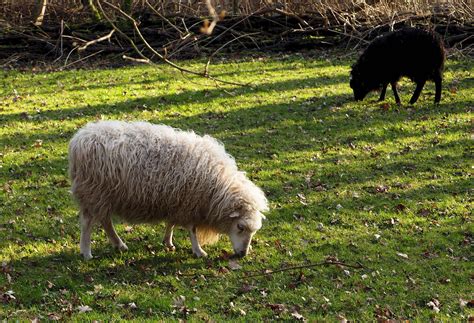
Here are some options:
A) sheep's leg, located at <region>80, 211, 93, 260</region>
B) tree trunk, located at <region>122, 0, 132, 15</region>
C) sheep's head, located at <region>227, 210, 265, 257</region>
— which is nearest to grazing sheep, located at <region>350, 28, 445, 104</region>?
sheep's head, located at <region>227, 210, 265, 257</region>

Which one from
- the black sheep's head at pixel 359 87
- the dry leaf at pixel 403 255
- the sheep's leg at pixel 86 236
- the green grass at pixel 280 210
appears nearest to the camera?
the green grass at pixel 280 210

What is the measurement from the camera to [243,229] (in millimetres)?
8406

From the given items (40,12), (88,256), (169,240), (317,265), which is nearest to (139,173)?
(169,240)

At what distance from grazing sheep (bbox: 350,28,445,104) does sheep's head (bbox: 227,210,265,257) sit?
325 inches

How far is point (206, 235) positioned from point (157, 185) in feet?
3.55

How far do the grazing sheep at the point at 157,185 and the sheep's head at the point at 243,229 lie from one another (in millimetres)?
13

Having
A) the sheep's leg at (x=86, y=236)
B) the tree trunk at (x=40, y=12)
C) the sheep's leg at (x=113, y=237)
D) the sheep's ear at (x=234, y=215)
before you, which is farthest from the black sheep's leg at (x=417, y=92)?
the tree trunk at (x=40, y=12)

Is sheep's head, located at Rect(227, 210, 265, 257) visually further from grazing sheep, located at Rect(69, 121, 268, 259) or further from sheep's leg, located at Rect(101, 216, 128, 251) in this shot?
sheep's leg, located at Rect(101, 216, 128, 251)

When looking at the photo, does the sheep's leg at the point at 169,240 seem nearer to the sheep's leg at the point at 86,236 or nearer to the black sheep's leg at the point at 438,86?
the sheep's leg at the point at 86,236

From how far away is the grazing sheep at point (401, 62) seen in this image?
15.2 meters

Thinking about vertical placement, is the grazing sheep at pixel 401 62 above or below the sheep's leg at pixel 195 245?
above

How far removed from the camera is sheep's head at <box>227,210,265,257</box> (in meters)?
8.35

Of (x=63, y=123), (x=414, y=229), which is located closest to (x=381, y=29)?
(x=63, y=123)

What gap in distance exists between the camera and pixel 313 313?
7117 mm
